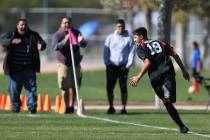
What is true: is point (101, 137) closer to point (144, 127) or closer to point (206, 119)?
point (144, 127)

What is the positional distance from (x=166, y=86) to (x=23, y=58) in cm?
538

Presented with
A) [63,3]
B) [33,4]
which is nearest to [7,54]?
[33,4]

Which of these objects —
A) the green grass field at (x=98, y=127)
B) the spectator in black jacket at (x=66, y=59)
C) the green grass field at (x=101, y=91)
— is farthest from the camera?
the green grass field at (x=101, y=91)

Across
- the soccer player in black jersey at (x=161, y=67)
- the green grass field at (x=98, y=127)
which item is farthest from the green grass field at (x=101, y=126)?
the soccer player in black jersey at (x=161, y=67)

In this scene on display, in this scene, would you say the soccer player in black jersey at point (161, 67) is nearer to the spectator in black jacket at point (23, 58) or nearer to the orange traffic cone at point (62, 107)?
the spectator in black jacket at point (23, 58)

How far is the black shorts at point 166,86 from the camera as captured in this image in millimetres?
15133

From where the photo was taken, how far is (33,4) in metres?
78.0

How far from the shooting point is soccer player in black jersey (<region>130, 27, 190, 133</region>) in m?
15.2

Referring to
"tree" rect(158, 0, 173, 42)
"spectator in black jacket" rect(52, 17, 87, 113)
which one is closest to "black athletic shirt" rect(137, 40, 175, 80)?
"spectator in black jacket" rect(52, 17, 87, 113)

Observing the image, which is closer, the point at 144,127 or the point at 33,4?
the point at 144,127

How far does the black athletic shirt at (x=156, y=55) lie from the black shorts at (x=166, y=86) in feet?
0.23

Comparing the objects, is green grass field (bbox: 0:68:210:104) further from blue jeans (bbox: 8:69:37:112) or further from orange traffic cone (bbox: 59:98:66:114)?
blue jeans (bbox: 8:69:37:112)

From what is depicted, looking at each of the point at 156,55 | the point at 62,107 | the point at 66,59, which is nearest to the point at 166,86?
the point at 156,55

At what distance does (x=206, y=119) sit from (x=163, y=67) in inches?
144
